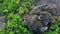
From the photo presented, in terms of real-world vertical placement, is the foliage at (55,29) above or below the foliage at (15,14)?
below

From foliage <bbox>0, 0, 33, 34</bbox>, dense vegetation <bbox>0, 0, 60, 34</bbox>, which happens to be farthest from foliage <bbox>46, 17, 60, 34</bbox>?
foliage <bbox>0, 0, 33, 34</bbox>

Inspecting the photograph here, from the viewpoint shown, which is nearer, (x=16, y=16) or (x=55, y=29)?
(x=55, y=29)

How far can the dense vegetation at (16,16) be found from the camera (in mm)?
6125

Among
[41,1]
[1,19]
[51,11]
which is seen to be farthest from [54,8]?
[1,19]

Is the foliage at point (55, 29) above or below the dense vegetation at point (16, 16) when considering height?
below

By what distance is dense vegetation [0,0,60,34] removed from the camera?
6.12 m

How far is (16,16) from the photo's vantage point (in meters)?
6.41

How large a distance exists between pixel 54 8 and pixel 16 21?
1256 mm

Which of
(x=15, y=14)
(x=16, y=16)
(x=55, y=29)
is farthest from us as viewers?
(x=15, y=14)

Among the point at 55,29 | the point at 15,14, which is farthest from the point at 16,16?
the point at 55,29

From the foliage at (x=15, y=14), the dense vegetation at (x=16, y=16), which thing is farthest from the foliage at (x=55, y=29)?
the foliage at (x=15, y=14)

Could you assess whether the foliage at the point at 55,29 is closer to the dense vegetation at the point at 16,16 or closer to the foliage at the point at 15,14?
the dense vegetation at the point at 16,16

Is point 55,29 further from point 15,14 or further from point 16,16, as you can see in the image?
point 15,14

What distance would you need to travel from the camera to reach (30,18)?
238 inches
